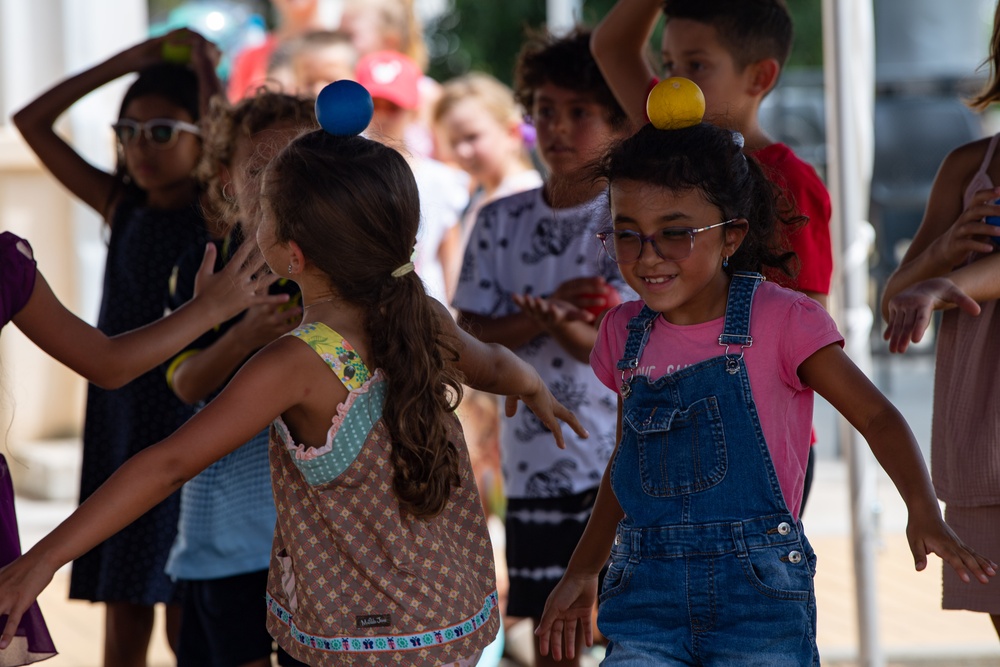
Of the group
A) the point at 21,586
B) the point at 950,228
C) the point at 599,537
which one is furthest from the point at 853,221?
the point at 21,586

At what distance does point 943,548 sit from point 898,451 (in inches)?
7.5

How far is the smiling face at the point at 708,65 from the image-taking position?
326 centimetres

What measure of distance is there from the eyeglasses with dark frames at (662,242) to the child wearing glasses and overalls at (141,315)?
4.93 ft

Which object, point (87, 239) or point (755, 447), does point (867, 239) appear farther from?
point (87, 239)

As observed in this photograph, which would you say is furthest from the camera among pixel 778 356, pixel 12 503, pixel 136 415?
pixel 136 415

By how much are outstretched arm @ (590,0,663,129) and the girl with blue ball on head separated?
115 centimetres

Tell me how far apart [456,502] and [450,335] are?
33cm

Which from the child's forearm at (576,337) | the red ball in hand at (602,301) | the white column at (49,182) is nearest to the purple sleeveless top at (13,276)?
the child's forearm at (576,337)

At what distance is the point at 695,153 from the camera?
2.48 m

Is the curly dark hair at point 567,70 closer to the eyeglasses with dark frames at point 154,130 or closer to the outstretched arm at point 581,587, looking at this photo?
the eyeglasses with dark frames at point 154,130

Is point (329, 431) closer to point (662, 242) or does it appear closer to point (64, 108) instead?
point (662, 242)

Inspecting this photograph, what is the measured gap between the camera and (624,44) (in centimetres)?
349

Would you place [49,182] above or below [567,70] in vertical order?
above

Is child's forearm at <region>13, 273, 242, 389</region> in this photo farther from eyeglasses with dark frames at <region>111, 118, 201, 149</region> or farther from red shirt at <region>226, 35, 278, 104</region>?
red shirt at <region>226, 35, 278, 104</region>
